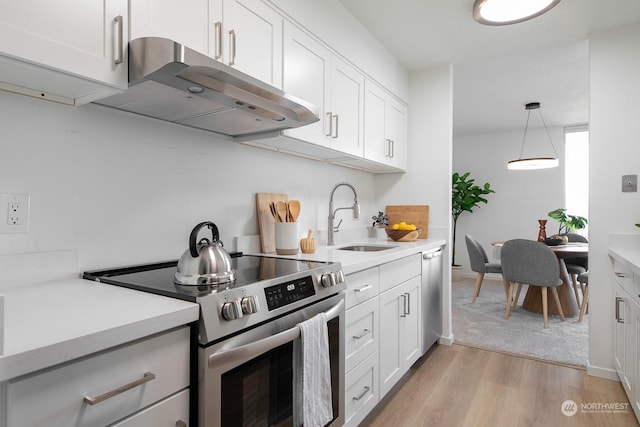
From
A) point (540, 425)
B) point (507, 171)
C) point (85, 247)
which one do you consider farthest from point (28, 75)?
point (507, 171)

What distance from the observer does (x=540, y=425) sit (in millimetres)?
1939

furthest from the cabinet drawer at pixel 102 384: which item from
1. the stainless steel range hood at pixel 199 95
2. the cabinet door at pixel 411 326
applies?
the cabinet door at pixel 411 326

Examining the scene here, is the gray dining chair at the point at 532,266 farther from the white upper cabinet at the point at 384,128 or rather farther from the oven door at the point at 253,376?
the oven door at the point at 253,376

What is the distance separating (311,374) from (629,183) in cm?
249

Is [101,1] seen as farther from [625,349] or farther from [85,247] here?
[625,349]

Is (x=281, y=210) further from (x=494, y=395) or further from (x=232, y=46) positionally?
(x=494, y=395)

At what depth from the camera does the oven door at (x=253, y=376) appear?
0.98 metres

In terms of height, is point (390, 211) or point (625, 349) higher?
point (390, 211)

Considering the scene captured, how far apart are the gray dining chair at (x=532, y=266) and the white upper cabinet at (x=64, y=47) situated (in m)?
3.71

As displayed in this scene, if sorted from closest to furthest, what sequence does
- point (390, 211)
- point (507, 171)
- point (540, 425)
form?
point (540, 425) < point (390, 211) < point (507, 171)

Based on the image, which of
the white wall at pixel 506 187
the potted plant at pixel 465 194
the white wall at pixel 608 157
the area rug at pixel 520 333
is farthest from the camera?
the potted plant at pixel 465 194

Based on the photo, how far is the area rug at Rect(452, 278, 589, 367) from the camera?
9.58 ft

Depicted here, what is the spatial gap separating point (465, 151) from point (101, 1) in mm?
6436

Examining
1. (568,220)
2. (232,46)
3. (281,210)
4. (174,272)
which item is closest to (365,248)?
(281,210)
